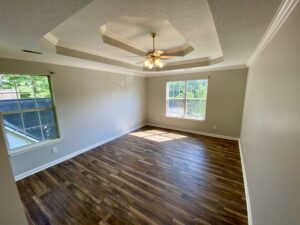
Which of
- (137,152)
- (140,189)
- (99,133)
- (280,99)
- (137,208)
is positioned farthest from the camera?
(99,133)

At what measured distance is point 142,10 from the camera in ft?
4.82

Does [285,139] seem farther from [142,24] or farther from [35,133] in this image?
[35,133]

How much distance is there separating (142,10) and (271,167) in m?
2.00

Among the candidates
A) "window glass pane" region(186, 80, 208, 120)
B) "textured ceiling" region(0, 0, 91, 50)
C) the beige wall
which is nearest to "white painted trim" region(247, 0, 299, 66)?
"textured ceiling" region(0, 0, 91, 50)

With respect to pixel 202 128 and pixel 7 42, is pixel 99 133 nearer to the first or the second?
pixel 7 42

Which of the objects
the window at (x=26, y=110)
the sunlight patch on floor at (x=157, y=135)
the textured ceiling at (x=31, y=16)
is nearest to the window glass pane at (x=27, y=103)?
the window at (x=26, y=110)

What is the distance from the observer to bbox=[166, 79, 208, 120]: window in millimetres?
4754

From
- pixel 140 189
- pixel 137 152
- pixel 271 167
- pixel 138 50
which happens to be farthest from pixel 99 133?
pixel 271 167

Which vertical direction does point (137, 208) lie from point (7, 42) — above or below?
below

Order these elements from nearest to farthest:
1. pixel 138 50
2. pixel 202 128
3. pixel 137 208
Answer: pixel 137 208
pixel 138 50
pixel 202 128

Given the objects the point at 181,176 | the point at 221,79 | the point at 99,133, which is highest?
the point at 221,79

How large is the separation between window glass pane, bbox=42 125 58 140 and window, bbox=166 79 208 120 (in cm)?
389

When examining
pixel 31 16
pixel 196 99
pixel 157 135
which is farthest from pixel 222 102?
pixel 31 16

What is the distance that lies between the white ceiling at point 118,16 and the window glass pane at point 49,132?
1.48m
